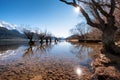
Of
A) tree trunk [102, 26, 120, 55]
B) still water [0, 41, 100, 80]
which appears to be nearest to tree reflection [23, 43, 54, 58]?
still water [0, 41, 100, 80]

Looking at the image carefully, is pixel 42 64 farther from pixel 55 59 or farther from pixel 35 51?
pixel 35 51

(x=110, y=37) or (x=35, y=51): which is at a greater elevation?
(x=110, y=37)

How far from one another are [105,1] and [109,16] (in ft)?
7.99

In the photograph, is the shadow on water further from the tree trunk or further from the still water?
the tree trunk

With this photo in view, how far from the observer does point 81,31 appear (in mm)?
78750

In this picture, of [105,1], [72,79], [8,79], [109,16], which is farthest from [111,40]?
[8,79]

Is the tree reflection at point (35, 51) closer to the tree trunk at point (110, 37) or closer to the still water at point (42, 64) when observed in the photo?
the still water at point (42, 64)

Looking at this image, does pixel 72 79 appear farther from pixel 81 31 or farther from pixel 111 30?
pixel 81 31

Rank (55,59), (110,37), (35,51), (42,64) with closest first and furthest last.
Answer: (42,64), (110,37), (55,59), (35,51)

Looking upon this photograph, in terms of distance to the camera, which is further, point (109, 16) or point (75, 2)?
point (75, 2)

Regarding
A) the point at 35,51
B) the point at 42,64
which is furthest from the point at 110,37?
the point at 35,51

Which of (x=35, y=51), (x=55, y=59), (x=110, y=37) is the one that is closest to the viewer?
(x=110, y=37)

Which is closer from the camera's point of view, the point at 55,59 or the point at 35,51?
the point at 55,59

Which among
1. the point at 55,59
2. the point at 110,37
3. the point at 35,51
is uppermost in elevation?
the point at 110,37
